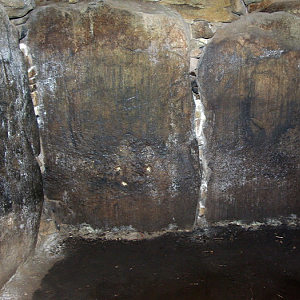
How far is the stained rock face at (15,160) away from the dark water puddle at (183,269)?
1.02 ft

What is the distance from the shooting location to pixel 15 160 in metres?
2.11

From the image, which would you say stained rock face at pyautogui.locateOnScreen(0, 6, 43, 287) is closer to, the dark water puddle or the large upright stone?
the large upright stone

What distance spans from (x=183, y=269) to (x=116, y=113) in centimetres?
124

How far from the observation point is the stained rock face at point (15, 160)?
2006 millimetres

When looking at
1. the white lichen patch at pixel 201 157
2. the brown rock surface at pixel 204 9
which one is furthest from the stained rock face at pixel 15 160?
the white lichen patch at pixel 201 157

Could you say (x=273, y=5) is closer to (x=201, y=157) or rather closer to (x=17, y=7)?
(x=201, y=157)

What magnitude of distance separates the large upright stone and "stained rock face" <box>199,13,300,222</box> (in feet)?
0.68

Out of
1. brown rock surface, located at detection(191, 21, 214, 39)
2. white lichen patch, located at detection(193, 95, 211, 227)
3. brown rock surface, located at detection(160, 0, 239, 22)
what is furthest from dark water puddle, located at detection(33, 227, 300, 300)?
brown rock surface, located at detection(160, 0, 239, 22)

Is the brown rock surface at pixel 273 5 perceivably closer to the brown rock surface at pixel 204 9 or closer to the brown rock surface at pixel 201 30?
the brown rock surface at pixel 204 9

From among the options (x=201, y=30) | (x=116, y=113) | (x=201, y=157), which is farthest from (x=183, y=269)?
(x=201, y=30)

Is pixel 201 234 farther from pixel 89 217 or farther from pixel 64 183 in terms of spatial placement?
pixel 64 183

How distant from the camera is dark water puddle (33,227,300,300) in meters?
2.03

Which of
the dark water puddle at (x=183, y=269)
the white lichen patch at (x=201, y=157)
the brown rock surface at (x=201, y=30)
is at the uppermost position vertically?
the brown rock surface at (x=201, y=30)

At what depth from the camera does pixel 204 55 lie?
8.15 feet
